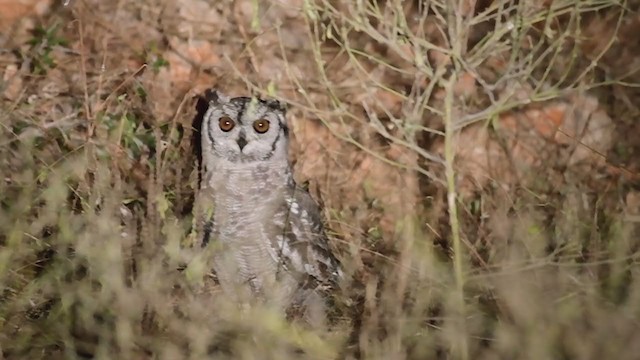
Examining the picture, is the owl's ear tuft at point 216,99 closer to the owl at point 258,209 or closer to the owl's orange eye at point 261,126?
the owl at point 258,209

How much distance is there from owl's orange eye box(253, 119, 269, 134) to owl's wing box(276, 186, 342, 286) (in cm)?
27

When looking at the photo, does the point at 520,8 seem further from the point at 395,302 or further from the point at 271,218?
the point at 271,218

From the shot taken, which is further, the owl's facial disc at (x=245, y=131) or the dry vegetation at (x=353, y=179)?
the owl's facial disc at (x=245, y=131)

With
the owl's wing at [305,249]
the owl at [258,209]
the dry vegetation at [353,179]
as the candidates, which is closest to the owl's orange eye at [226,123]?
the owl at [258,209]

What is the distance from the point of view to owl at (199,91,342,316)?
3307 mm

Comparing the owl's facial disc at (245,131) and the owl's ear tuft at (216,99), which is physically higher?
the owl's ear tuft at (216,99)

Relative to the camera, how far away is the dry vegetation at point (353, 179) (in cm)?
260

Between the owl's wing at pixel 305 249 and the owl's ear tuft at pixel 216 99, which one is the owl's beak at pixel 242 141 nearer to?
the owl's ear tuft at pixel 216 99

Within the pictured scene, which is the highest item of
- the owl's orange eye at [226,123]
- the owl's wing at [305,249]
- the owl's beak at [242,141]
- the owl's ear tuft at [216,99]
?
the owl's ear tuft at [216,99]

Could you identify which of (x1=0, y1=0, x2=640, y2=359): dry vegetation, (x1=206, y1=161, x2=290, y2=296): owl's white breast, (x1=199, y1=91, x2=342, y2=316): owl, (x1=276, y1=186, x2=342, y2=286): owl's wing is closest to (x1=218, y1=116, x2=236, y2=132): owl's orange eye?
(x1=199, y1=91, x2=342, y2=316): owl

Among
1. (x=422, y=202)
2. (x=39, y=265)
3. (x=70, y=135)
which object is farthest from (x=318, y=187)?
(x=39, y=265)

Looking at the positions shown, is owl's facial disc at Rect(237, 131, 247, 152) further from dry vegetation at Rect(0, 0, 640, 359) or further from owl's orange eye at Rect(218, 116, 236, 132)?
dry vegetation at Rect(0, 0, 640, 359)

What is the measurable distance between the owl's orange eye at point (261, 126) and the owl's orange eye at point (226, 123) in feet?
0.25

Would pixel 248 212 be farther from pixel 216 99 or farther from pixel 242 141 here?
pixel 216 99
